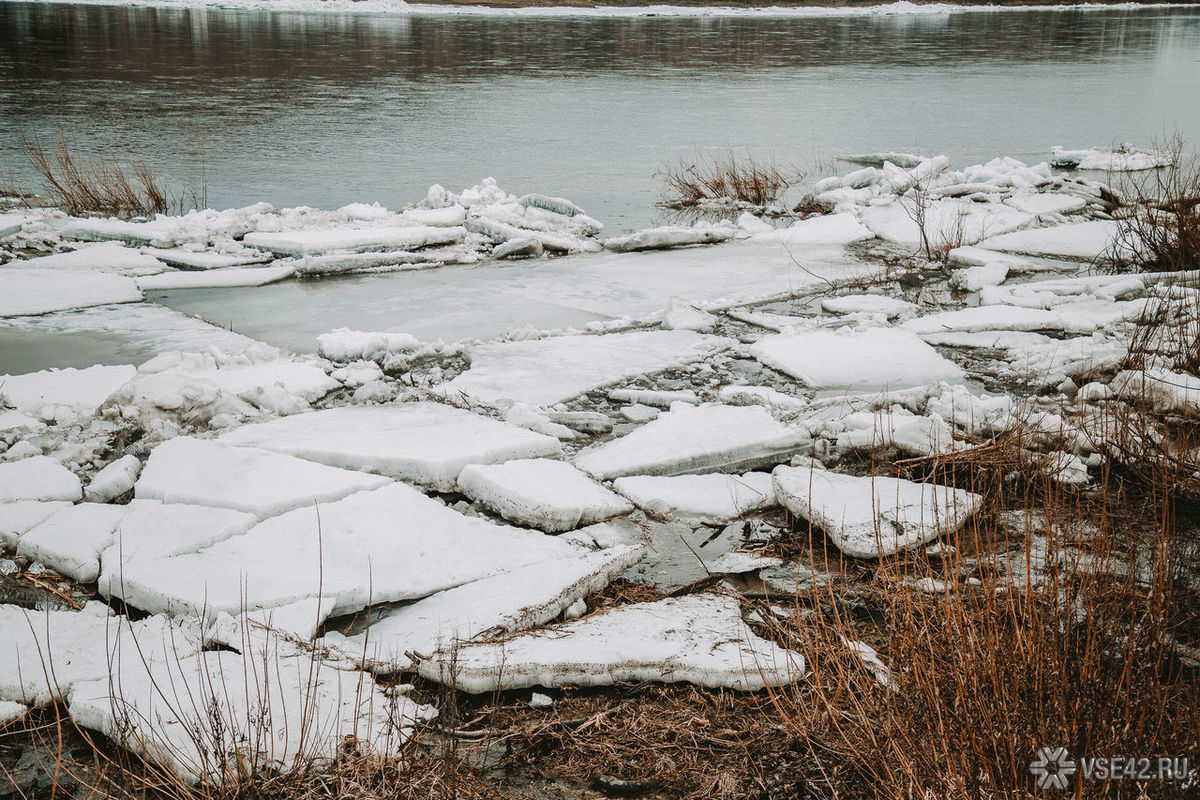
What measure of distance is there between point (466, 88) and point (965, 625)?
15.9m

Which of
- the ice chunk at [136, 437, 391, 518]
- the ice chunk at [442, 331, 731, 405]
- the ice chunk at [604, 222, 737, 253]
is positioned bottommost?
the ice chunk at [136, 437, 391, 518]

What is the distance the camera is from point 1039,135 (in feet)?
39.2

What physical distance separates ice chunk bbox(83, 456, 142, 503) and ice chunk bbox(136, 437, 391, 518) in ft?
0.18

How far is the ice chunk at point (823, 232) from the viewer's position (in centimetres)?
693

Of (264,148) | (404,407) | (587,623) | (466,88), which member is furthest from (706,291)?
(466,88)

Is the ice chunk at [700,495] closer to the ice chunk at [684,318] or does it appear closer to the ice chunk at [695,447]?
the ice chunk at [695,447]

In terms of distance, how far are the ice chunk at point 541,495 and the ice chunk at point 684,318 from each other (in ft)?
6.16

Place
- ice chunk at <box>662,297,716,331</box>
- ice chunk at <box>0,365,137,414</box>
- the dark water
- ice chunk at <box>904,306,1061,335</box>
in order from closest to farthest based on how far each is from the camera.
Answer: ice chunk at <box>0,365,137,414</box> → ice chunk at <box>904,306,1061,335</box> → ice chunk at <box>662,297,716,331</box> → the dark water

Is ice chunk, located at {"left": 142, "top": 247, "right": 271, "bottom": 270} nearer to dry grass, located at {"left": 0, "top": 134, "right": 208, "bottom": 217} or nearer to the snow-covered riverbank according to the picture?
the snow-covered riverbank

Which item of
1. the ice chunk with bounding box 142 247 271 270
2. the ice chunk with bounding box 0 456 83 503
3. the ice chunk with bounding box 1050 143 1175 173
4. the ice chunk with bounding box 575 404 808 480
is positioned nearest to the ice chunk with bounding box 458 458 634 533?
the ice chunk with bounding box 575 404 808 480

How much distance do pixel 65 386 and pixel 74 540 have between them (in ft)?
4.63

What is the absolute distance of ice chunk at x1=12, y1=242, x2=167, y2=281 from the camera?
588 cm

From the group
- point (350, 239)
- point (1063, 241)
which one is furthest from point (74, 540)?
point (1063, 241)

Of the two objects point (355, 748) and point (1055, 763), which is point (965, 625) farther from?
point (355, 748)
